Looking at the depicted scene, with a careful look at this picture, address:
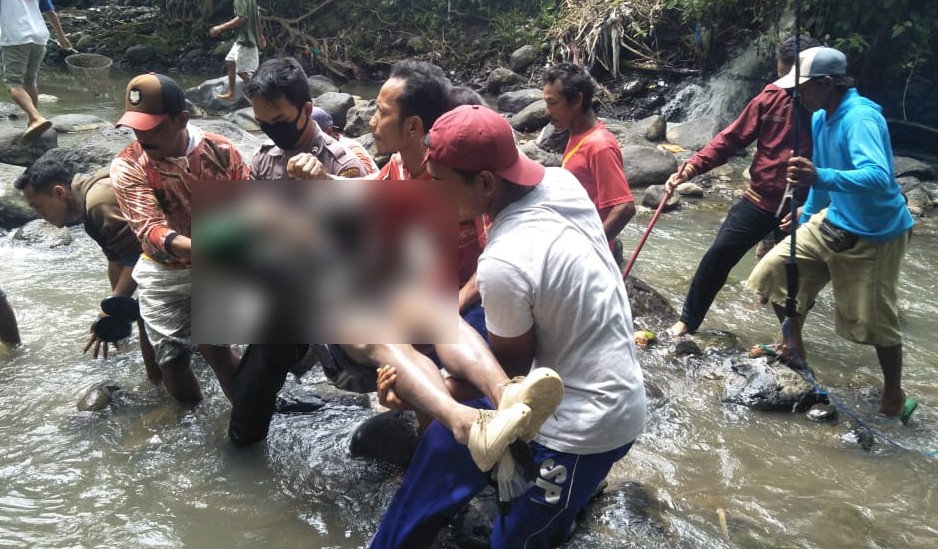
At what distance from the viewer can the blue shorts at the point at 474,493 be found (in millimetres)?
2225

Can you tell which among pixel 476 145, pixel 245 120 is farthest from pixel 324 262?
pixel 245 120

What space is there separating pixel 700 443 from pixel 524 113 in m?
8.79

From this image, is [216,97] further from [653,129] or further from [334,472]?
[334,472]

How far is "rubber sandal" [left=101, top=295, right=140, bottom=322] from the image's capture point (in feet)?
12.1

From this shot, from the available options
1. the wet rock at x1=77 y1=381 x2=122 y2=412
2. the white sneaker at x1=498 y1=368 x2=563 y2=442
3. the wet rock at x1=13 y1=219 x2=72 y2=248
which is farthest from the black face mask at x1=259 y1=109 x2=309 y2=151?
the wet rock at x1=13 y1=219 x2=72 y2=248

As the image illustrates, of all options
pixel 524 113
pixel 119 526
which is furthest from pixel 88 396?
pixel 524 113

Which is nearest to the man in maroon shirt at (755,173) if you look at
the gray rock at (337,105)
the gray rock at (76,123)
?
the gray rock at (337,105)

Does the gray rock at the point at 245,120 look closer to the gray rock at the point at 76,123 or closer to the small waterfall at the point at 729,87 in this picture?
the gray rock at the point at 76,123

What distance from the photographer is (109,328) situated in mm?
3863

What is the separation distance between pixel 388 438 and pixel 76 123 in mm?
8653

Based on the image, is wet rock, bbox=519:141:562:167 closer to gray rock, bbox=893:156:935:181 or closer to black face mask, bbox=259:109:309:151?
gray rock, bbox=893:156:935:181

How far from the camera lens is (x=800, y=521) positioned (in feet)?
10.6

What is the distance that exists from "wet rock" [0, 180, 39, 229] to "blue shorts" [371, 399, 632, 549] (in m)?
5.91

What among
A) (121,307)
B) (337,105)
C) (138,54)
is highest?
(121,307)
